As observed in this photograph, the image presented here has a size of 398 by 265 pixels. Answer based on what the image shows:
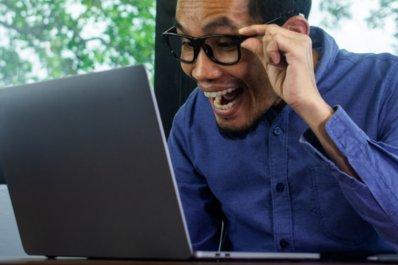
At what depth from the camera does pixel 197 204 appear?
1.54 metres

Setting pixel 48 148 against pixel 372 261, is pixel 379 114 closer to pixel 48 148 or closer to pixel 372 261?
pixel 372 261

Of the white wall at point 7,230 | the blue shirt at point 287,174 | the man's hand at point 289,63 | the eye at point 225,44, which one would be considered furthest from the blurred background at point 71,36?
the man's hand at point 289,63

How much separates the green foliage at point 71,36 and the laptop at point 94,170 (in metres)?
0.94

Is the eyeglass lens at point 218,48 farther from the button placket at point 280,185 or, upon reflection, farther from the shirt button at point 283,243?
the shirt button at point 283,243

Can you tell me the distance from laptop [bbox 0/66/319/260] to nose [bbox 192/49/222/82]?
462 mm

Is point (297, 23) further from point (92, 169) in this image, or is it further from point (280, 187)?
point (92, 169)

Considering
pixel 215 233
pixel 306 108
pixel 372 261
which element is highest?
pixel 306 108

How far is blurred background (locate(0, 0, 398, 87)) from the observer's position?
6.54ft

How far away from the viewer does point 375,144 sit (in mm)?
1093

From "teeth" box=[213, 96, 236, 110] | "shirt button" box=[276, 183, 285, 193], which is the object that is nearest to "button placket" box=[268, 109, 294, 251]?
"shirt button" box=[276, 183, 285, 193]

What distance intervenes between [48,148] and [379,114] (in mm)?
723

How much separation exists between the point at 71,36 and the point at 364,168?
1279mm

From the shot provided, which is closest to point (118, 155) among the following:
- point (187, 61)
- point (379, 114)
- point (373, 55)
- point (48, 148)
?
point (48, 148)

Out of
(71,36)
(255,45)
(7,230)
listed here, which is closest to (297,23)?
(255,45)
